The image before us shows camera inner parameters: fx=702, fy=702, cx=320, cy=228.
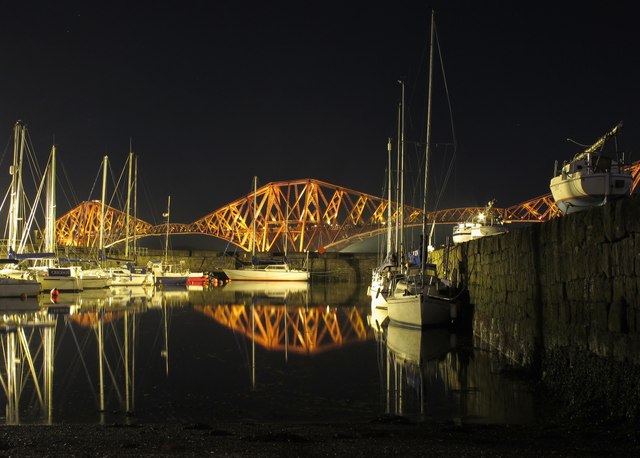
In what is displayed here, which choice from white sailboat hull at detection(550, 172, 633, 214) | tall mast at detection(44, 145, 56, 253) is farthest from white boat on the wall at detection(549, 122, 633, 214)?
tall mast at detection(44, 145, 56, 253)

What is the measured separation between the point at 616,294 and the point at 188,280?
54.6 m

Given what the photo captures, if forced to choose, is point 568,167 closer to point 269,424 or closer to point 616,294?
point 616,294

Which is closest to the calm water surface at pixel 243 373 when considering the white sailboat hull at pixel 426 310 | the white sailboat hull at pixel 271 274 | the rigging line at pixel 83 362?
the rigging line at pixel 83 362

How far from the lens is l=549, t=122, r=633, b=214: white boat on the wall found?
38.3ft

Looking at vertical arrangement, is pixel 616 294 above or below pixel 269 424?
above

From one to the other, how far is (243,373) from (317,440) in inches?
215

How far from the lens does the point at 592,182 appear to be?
11.7 meters

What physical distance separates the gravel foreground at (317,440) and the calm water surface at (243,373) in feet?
2.39

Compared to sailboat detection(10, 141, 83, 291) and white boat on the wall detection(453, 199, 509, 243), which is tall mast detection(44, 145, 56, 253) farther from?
white boat on the wall detection(453, 199, 509, 243)

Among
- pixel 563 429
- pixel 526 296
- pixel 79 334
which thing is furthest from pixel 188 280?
pixel 563 429

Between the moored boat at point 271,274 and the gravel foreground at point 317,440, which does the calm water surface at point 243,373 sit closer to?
the gravel foreground at point 317,440

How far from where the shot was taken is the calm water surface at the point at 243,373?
9.08 m

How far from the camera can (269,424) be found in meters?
8.23

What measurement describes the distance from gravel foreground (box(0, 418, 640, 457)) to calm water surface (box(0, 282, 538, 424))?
73 cm
